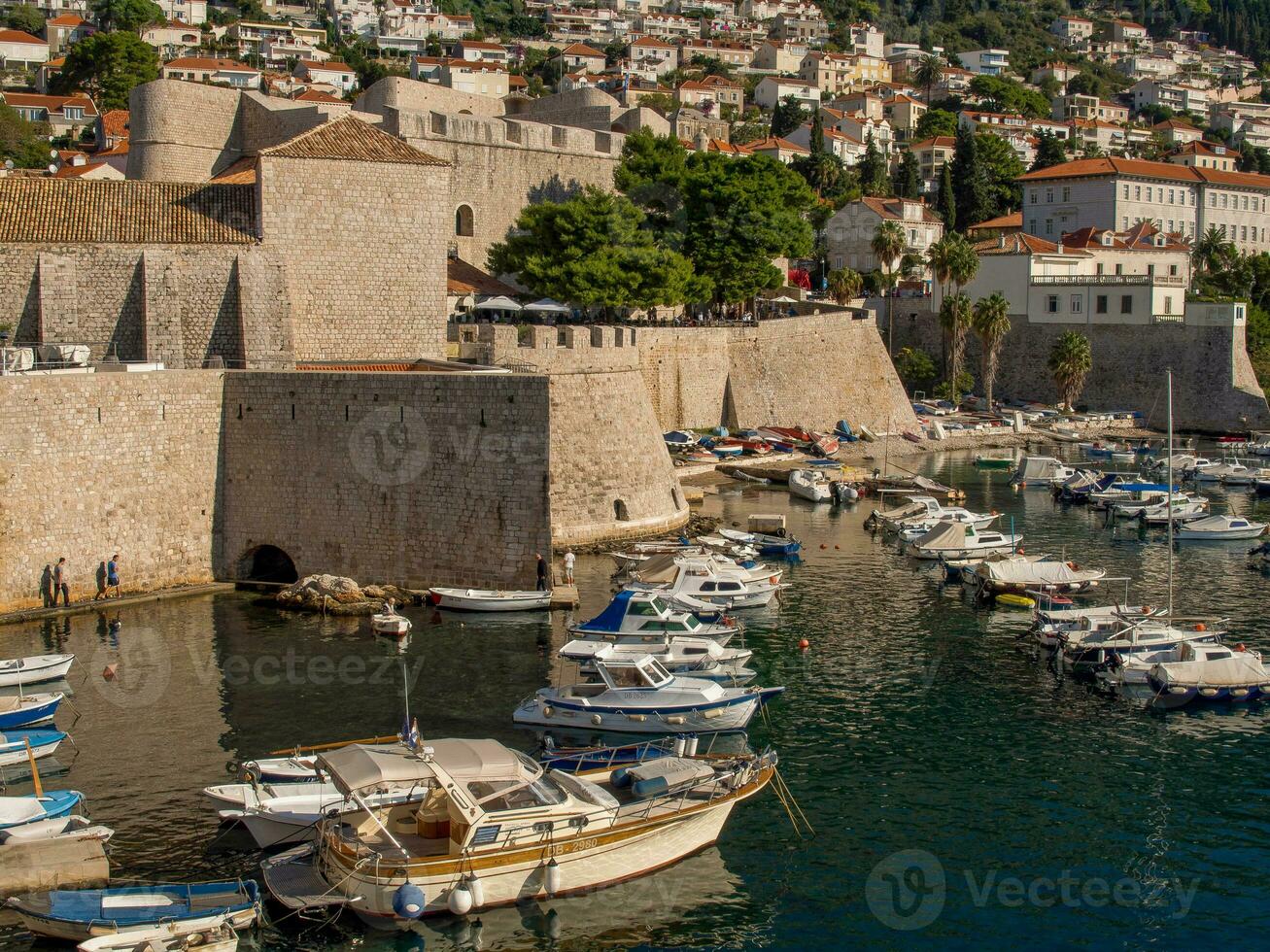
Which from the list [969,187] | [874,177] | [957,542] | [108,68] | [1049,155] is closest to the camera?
[957,542]

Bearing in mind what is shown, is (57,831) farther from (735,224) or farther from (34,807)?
(735,224)

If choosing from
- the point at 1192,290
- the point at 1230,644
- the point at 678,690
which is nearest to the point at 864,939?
the point at 678,690

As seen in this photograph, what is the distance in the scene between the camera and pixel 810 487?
4922 centimetres

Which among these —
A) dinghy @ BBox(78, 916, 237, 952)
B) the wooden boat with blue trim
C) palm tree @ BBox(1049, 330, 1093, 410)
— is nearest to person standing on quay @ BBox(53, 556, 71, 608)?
the wooden boat with blue trim

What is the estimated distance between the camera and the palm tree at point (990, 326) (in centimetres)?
7062

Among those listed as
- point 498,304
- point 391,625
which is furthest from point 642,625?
point 498,304

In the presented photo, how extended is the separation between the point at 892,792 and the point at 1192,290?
69572 millimetres

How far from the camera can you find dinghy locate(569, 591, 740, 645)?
94.4 feet

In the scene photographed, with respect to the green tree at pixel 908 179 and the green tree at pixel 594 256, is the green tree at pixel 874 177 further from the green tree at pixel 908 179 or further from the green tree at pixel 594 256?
the green tree at pixel 594 256

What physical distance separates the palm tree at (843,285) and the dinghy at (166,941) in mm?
60806

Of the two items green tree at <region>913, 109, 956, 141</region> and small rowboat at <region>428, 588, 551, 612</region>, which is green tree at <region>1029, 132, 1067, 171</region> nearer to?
green tree at <region>913, 109, 956, 141</region>

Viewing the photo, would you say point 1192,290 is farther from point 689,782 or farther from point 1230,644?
point 689,782

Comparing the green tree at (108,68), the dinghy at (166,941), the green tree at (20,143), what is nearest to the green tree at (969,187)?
the green tree at (108,68)

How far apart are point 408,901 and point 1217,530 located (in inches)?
1361
